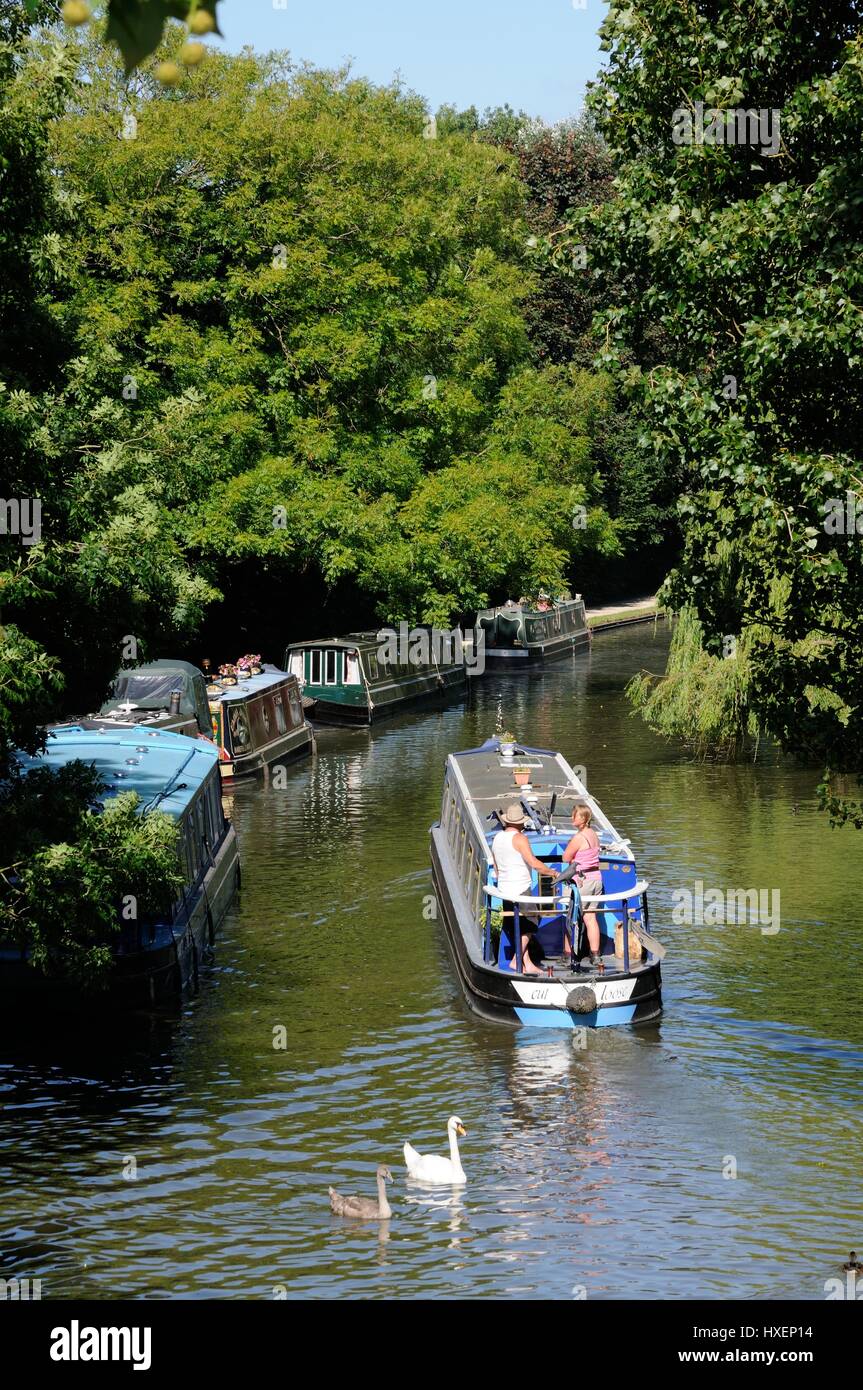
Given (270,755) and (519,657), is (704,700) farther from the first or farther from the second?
(519,657)

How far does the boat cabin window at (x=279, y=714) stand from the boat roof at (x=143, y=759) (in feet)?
33.6

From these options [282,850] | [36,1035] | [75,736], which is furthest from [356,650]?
[36,1035]

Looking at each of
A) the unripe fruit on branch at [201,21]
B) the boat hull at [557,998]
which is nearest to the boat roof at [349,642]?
the boat hull at [557,998]

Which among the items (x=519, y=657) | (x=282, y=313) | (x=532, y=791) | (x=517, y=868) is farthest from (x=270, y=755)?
(x=519, y=657)

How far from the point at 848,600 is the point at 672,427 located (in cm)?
244

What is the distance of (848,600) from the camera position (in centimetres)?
1697

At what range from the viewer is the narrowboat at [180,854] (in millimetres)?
19797

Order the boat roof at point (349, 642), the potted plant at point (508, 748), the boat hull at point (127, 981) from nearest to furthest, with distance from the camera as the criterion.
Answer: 1. the boat hull at point (127, 981)
2. the potted plant at point (508, 748)
3. the boat roof at point (349, 642)

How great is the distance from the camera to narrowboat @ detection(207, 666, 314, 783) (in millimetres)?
35906

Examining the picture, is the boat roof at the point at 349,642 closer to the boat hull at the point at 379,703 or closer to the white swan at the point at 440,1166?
the boat hull at the point at 379,703

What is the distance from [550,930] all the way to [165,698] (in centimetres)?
1549

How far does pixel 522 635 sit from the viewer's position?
58.7 meters

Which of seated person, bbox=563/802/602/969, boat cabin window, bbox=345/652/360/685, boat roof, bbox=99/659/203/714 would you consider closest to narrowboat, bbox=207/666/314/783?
boat roof, bbox=99/659/203/714

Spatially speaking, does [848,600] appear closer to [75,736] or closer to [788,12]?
[788,12]
